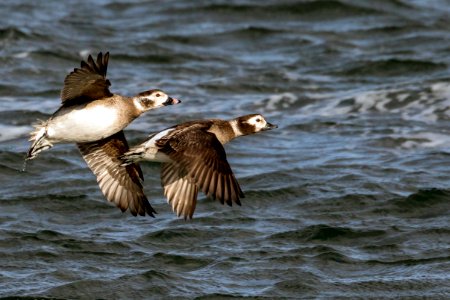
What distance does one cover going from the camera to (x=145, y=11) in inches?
777

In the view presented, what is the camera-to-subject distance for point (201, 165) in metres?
8.51

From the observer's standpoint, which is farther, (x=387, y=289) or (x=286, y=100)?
(x=286, y=100)

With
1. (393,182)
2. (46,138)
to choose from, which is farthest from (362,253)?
(46,138)

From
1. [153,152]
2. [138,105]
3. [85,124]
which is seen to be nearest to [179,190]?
[153,152]

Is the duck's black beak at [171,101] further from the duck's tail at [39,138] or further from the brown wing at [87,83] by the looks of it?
the duck's tail at [39,138]

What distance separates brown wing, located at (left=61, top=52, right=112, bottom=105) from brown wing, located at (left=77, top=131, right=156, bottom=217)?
28.6 inches

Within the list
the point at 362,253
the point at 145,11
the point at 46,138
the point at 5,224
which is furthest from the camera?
the point at 145,11

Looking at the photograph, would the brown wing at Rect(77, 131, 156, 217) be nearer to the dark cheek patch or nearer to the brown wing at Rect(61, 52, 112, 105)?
the dark cheek patch

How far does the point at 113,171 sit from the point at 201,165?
1.42 m

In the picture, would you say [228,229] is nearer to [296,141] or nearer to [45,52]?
[296,141]

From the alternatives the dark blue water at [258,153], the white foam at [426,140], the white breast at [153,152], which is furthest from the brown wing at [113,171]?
the white foam at [426,140]

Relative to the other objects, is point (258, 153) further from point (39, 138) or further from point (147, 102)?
point (39, 138)

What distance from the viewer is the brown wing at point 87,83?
876cm

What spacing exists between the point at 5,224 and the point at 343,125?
4706 millimetres
